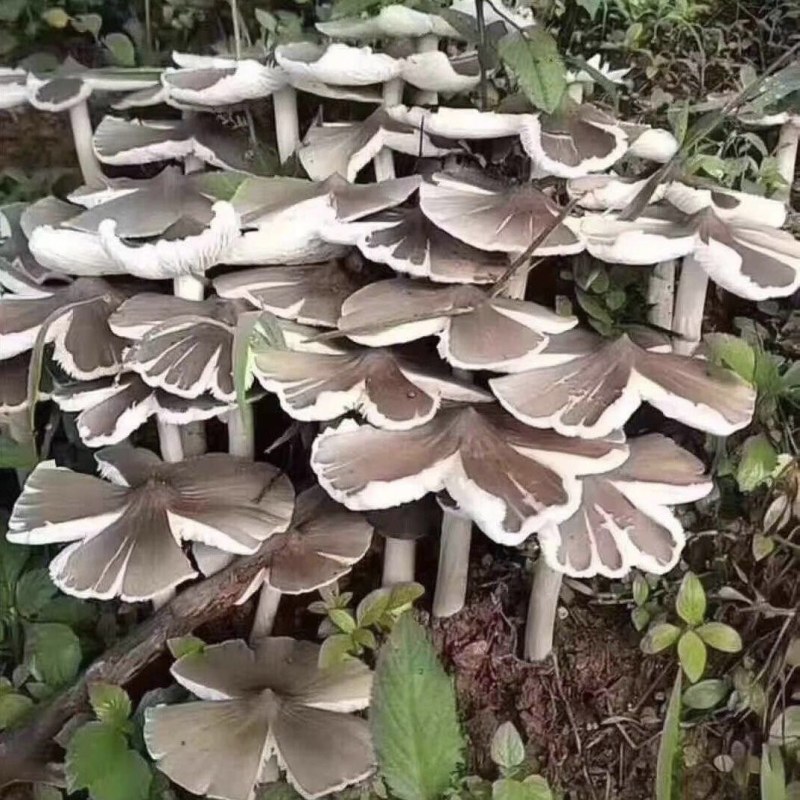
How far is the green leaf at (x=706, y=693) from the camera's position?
6.49 feet

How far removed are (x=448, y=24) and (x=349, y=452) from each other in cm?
111

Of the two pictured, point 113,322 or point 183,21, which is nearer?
point 113,322

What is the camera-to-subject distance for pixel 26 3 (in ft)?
10.0

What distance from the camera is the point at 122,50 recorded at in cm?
292

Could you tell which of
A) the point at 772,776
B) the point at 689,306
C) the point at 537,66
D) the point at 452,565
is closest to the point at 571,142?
the point at 537,66

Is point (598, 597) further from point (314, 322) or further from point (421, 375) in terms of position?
point (314, 322)

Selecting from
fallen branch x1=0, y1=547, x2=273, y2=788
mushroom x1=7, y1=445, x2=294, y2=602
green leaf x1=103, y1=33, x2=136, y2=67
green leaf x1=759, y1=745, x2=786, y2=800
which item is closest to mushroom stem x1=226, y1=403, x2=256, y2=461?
mushroom x1=7, y1=445, x2=294, y2=602

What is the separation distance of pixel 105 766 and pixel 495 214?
3.98ft

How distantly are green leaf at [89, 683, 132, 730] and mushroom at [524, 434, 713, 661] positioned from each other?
81 cm

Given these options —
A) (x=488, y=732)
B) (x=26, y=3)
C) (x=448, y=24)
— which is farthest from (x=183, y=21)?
(x=488, y=732)

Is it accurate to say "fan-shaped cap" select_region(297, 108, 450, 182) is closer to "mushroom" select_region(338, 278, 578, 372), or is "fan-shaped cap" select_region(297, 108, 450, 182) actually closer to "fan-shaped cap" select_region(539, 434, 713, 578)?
"mushroom" select_region(338, 278, 578, 372)

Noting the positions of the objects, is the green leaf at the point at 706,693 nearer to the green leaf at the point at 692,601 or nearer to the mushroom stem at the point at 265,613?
the green leaf at the point at 692,601

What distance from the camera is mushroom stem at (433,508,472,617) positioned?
2013 mm

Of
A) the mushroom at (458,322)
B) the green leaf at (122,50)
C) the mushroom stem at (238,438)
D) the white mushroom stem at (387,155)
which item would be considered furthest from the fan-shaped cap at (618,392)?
the green leaf at (122,50)
